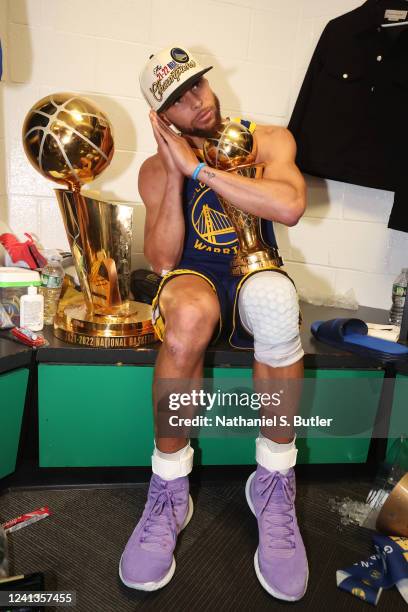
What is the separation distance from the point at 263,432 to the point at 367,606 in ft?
1.38

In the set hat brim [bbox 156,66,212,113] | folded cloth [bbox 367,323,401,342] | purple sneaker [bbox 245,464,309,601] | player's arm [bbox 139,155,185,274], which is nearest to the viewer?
purple sneaker [bbox 245,464,309,601]

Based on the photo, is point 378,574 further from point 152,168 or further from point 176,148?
point 152,168

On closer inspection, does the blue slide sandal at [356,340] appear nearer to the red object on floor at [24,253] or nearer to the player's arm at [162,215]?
the player's arm at [162,215]

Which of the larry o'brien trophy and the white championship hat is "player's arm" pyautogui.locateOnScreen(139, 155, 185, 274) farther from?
the white championship hat

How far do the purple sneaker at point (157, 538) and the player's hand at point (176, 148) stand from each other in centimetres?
77

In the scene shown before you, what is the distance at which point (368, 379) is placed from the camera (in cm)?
146

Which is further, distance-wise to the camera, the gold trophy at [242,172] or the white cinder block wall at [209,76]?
the white cinder block wall at [209,76]

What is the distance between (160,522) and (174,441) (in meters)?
0.18

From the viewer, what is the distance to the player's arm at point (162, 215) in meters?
1.36

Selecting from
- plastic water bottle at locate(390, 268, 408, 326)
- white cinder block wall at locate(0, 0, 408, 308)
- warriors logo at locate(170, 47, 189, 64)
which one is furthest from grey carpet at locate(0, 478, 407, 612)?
warriors logo at locate(170, 47, 189, 64)

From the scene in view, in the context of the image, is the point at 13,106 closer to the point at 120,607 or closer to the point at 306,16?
the point at 306,16

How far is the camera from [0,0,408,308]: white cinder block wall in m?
1.84

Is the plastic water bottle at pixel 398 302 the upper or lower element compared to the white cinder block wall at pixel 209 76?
lower

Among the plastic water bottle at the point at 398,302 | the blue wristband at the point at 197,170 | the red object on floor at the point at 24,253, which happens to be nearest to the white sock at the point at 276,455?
the blue wristband at the point at 197,170
